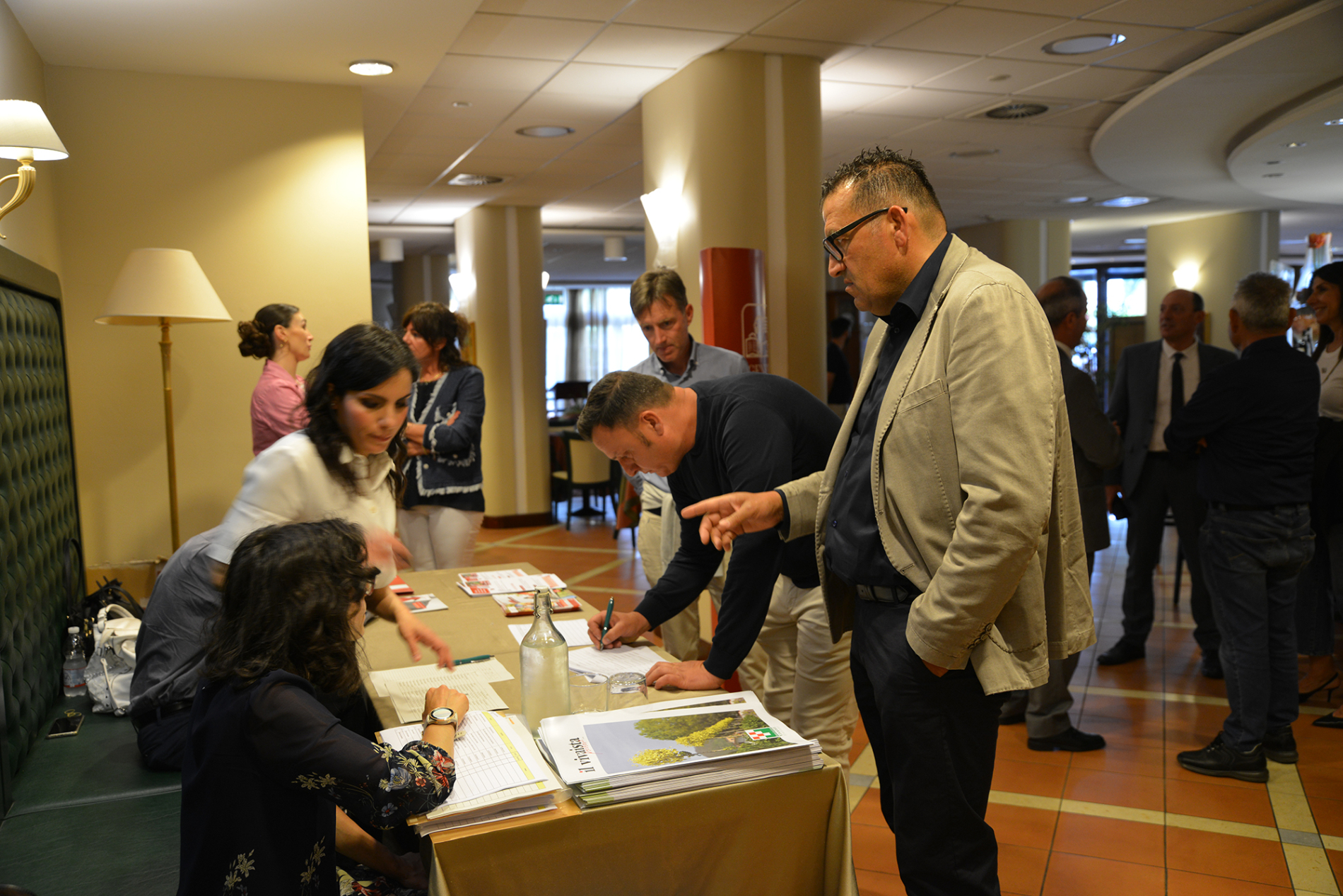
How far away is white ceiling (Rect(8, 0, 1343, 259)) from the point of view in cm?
387

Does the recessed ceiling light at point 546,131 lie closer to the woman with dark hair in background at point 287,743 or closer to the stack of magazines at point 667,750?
the woman with dark hair in background at point 287,743

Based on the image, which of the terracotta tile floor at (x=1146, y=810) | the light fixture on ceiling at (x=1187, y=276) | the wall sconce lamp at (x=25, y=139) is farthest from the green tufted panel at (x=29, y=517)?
the light fixture on ceiling at (x=1187, y=276)

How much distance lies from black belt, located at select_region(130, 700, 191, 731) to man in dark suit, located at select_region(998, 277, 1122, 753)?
279 centimetres

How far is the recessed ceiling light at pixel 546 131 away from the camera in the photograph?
20.7 ft

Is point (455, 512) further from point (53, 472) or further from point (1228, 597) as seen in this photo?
point (1228, 597)

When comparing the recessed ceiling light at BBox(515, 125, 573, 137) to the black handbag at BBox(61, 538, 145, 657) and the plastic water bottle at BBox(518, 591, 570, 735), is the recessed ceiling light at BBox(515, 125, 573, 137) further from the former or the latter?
the plastic water bottle at BBox(518, 591, 570, 735)

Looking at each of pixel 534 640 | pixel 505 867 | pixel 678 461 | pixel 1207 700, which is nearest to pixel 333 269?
pixel 678 461

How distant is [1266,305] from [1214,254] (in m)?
8.97

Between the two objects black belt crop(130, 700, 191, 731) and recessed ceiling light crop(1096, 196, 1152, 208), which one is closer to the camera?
black belt crop(130, 700, 191, 731)

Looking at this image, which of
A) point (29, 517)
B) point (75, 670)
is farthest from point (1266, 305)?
point (75, 670)

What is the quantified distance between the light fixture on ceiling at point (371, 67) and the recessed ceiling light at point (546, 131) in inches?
72.6

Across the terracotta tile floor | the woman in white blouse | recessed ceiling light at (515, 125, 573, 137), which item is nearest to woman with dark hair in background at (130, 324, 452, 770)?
→ the woman in white blouse

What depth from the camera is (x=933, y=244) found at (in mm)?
1768

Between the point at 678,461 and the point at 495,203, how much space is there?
767cm
